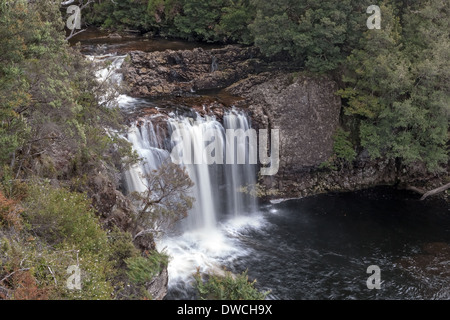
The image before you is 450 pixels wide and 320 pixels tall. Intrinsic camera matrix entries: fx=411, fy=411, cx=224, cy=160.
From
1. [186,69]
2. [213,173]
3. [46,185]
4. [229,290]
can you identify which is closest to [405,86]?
[213,173]

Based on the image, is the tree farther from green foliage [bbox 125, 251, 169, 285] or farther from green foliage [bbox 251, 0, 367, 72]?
green foliage [bbox 125, 251, 169, 285]

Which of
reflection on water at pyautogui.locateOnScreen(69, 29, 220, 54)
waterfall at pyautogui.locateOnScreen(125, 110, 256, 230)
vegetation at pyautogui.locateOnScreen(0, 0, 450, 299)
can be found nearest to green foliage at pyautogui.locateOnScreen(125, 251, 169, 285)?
vegetation at pyautogui.locateOnScreen(0, 0, 450, 299)

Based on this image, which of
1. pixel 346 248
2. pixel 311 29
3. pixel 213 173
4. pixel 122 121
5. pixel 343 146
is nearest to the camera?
pixel 122 121

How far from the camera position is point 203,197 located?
830 inches

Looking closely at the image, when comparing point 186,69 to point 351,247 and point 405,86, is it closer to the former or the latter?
point 405,86

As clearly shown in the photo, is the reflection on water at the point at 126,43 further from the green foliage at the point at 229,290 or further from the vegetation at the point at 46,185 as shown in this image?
the green foliage at the point at 229,290

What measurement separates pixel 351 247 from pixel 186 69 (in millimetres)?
15314

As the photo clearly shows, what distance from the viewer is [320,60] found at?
23.7 metres

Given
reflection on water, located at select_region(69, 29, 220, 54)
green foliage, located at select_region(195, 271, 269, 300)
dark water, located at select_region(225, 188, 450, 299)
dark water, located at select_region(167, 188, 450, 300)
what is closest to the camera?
green foliage, located at select_region(195, 271, 269, 300)

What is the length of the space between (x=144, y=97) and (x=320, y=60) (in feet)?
34.0

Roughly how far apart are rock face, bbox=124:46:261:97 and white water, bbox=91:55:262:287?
1950 mm

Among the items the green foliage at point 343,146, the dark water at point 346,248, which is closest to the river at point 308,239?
the dark water at point 346,248

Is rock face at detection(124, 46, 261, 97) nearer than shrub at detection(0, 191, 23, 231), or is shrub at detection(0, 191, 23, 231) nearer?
shrub at detection(0, 191, 23, 231)

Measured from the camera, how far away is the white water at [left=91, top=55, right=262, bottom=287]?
17.8 meters
